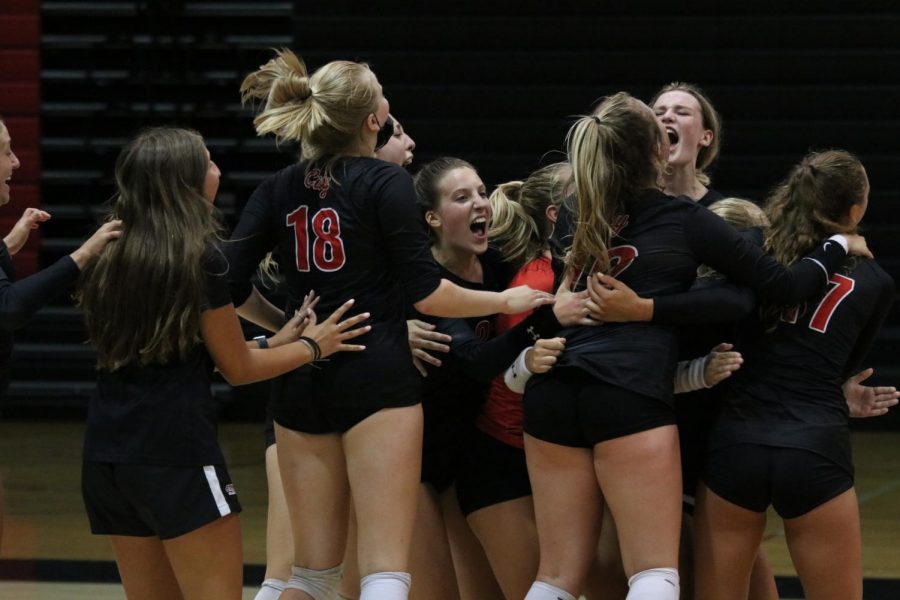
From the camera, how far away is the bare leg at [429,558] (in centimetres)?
344

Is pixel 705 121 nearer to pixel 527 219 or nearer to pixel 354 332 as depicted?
pixel 527 219

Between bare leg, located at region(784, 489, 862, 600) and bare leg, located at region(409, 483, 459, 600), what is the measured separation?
0.93 metres

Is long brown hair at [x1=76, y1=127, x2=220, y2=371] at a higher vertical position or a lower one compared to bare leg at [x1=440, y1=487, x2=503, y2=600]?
higher

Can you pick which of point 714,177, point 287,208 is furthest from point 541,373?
point 714,177

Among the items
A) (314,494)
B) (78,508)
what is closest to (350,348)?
(314,494)

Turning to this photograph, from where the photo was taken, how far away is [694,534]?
3.18 meters

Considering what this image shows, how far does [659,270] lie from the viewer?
2.96 m

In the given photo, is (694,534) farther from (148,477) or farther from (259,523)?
(259,523)

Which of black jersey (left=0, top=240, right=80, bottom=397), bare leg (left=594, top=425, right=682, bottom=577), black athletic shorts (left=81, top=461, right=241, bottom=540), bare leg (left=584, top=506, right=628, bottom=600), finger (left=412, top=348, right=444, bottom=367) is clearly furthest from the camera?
bare leg (left=584, top=506, right=628, bottom=600)

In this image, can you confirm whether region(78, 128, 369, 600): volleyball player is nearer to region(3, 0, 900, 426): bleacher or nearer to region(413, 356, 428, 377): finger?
region(413, 356, 428, 377): finger

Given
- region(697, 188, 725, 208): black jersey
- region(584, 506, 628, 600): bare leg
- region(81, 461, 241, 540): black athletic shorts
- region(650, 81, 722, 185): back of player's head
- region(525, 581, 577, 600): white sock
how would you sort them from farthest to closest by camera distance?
region(650, 81, 722, 185): back of player's head, region(697, 188, 725, 208): black jersey, region(584, 506, 628, 600): bare leg, region(525, 581, 577, 600): white sock, region(81, 461, 241, 540): black athletic shorts

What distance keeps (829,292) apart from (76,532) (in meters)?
3.62

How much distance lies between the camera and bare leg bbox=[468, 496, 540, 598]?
3.35 meters

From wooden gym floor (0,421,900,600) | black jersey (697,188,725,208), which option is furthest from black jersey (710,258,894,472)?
wooden gym floor (0,421,900,600)
